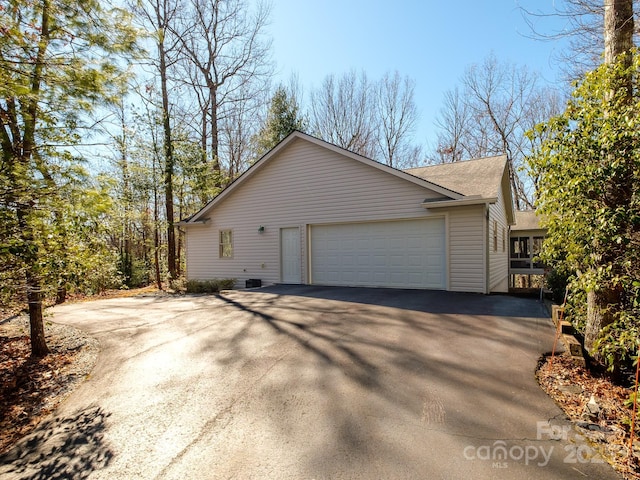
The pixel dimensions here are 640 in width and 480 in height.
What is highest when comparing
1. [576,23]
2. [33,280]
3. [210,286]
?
[576,23]

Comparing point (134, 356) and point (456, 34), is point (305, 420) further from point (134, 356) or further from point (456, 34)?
point (456, 34)

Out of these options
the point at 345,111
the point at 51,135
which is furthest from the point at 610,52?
the point at 345,111

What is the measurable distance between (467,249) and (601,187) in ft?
18.7

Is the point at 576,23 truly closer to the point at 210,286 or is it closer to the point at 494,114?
the point at 210,286

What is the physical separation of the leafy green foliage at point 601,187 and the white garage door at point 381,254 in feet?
17.2

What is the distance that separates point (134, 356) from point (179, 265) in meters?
15.8

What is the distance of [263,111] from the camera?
22.7 meters

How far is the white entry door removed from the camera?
12.0 m

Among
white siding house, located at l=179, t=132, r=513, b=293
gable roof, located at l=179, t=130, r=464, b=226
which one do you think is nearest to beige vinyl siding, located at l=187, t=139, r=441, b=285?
white siding house, located at l=179, t=132, r=513, b=293

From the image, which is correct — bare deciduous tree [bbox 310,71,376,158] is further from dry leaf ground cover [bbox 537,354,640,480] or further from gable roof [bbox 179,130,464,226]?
dry leaf ground cover [bbox 537,354,640,480]

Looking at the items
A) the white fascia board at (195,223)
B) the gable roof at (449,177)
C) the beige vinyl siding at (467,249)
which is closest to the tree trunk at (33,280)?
the gable roof at (449,177)

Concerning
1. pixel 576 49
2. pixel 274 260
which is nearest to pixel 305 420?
pixel 576 49

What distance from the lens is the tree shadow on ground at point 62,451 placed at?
97.0 inches

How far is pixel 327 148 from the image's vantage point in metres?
11.2
